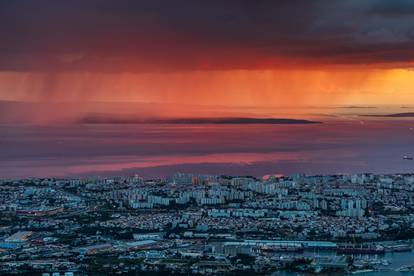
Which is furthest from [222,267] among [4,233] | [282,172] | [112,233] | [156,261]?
[282,172]

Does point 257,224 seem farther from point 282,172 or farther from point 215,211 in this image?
point 282,172

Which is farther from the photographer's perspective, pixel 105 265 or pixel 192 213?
pixel 192 213

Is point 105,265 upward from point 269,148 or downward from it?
downward

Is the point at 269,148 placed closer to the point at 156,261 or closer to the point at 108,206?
the point at 108,206

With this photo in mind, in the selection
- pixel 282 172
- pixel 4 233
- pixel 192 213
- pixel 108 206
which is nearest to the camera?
pixel 4 233

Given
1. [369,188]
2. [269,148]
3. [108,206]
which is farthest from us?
[269,148]

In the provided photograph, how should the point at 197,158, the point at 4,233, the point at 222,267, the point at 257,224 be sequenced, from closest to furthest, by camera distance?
the point at 222,267 < the point at 4,233 < the point at 257,224 < the point at 197,158

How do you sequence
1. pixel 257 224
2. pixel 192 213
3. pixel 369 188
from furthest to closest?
pixel 369 188
pixel 192 213
pixel 257 224

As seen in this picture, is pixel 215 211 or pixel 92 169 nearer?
pixel 215 211

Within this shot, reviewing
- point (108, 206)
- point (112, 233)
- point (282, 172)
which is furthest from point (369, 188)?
point (112, 233)
